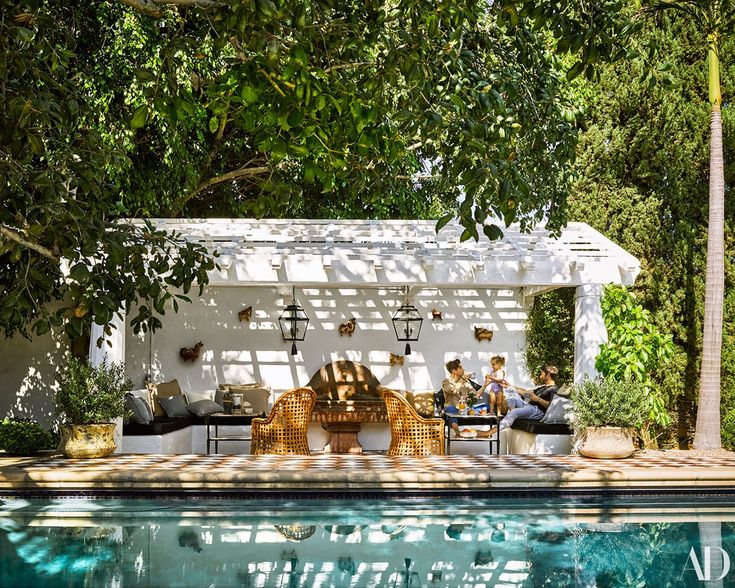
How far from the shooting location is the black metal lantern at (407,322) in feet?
44.8

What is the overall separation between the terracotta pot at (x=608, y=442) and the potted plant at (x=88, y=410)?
17.7 feet

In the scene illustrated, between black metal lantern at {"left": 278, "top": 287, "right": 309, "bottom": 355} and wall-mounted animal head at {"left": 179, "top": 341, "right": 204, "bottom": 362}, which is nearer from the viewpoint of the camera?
black metal lantern at {"left": 278, "top": 287, "right": 309, "bottom": 355}

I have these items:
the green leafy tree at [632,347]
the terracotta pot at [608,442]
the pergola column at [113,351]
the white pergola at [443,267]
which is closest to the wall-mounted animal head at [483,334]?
the green leafy tree at [632,347]

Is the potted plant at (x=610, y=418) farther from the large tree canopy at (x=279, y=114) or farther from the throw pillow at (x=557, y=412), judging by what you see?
the large tree canopy at (x=279, y=114)

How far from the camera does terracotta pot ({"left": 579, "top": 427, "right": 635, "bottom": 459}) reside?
10.0 m

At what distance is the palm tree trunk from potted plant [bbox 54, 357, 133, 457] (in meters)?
7.33

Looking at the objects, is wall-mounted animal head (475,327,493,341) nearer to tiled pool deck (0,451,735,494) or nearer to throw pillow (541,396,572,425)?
throw pillow (541,396,572,425)

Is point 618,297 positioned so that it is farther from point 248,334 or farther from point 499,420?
point 248,334

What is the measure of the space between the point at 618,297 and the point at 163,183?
20.4 ft

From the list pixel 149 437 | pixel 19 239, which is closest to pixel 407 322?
pixel 149 437

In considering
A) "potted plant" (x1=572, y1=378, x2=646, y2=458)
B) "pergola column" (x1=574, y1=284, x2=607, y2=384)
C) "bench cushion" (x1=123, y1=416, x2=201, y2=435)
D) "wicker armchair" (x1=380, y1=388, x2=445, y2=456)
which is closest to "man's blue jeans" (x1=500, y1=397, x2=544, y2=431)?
"pergola column" (x1=574, y1=284, x2=607, y2=384)

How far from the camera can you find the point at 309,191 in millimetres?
15336

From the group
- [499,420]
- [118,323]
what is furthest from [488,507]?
[118,323]

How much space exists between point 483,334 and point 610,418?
191 inches
